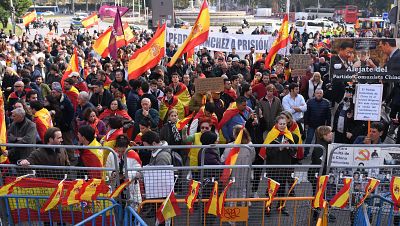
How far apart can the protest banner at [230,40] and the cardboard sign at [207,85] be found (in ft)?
22.5

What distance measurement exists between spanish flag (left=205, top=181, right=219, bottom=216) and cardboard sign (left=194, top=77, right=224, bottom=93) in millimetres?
3496

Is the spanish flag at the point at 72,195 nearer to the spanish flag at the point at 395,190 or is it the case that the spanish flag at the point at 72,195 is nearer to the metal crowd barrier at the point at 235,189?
the metal crowd barrier at the point at 235,189

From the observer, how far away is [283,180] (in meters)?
6.26

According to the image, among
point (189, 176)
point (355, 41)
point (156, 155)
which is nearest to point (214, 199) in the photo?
point (189, 176)

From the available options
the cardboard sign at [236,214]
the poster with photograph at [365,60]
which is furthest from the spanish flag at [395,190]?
the poster with photograph at [365,60]

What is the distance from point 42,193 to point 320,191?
315cm

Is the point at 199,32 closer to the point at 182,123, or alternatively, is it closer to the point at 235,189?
the point at 182,123

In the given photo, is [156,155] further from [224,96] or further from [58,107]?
[224,96]

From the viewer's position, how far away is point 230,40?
15.7 meters

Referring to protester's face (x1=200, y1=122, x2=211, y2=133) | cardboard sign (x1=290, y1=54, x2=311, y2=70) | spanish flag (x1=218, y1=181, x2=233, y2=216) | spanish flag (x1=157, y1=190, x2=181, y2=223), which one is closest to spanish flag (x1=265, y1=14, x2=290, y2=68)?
cardboard sign (x1=290, y1=54, x2=311, y2=70)

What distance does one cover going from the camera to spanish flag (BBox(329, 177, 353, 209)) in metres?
5.66

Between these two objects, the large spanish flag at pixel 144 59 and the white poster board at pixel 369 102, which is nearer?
the white poster board at pixel 369 102

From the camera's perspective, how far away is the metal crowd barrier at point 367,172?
5.75 metres

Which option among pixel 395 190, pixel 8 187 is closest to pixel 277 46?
pixel 395 190
